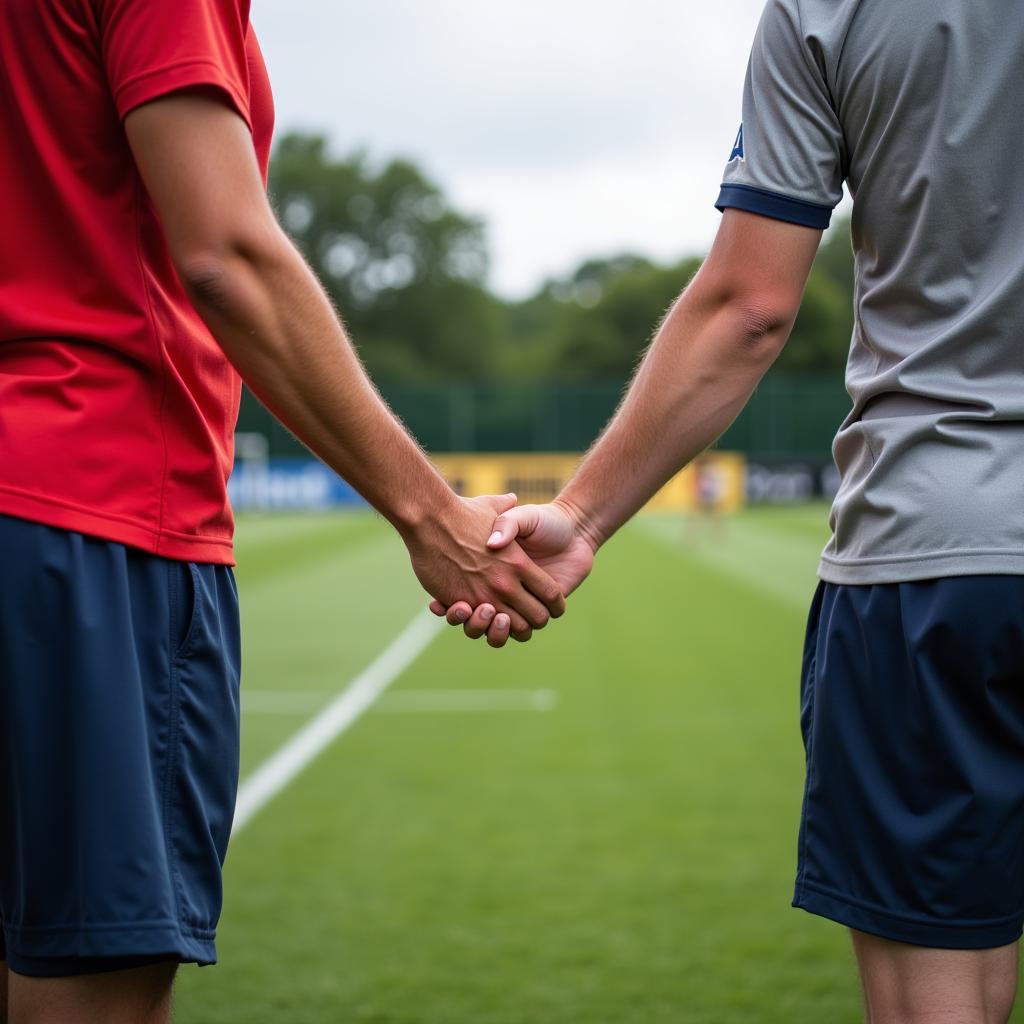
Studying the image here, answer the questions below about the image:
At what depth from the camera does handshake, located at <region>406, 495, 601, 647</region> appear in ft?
8.14

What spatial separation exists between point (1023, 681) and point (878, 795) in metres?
0.24

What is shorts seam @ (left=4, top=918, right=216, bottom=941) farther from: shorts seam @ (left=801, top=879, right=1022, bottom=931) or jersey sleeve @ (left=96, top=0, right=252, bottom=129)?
jersey sleeve @ (left=96, top=0, right=252, bottom=129)

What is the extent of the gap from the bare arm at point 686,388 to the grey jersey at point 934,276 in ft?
0.74

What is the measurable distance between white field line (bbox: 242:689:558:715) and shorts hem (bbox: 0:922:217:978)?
22.4 ft

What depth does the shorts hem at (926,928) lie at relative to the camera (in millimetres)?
1901

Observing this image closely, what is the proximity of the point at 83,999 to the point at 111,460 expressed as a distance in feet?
2.17


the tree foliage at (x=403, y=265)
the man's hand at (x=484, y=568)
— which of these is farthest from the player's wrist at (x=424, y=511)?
the tree foliage at (x=403, y=265)

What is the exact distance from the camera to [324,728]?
27.0ft

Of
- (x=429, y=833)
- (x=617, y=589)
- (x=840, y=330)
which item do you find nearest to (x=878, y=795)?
(x=429, y=833)

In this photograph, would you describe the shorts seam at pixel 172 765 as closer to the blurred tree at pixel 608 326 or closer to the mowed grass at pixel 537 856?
the mowed grass at pixel 537 856

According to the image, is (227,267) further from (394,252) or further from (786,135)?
(394,252)

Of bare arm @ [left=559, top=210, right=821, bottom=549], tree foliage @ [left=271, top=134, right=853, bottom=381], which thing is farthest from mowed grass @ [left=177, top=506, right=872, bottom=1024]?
tree foliage @ [left=271, top=134, right=853, bottom=381]

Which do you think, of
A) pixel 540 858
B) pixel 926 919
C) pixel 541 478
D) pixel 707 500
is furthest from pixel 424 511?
pixel 541 478

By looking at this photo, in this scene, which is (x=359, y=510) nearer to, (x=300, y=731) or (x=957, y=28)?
(x=300, y=731)
